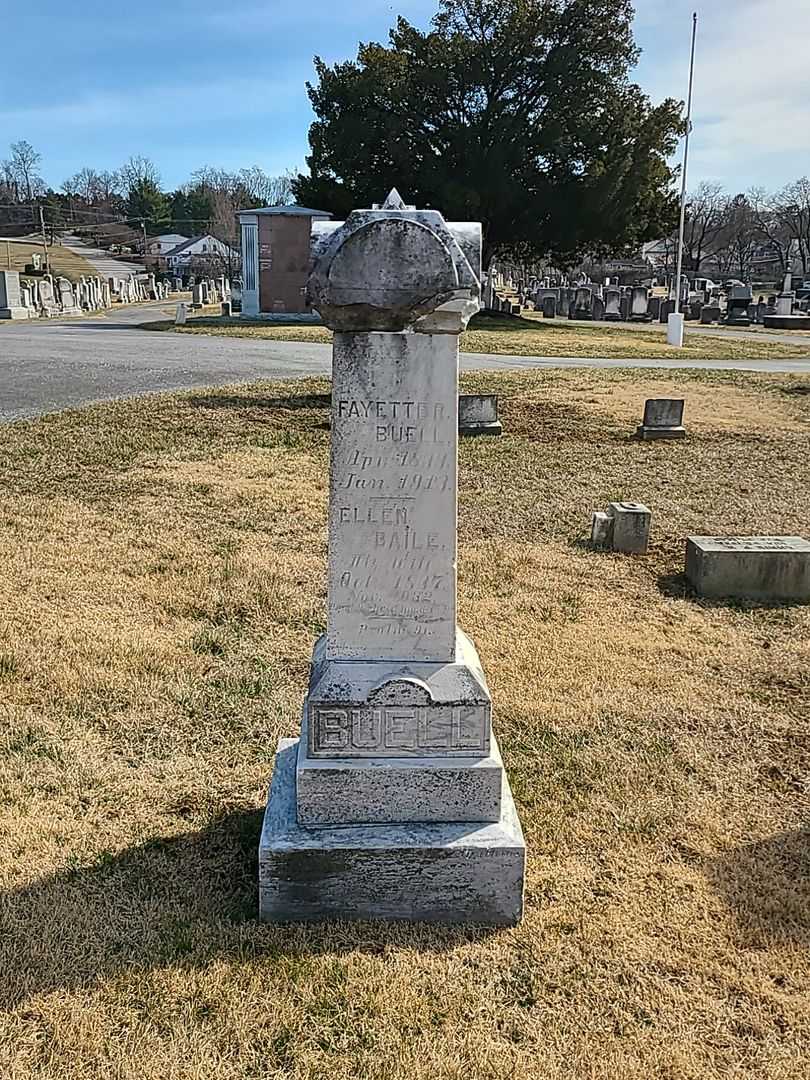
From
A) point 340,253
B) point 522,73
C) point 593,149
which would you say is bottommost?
point 340,253

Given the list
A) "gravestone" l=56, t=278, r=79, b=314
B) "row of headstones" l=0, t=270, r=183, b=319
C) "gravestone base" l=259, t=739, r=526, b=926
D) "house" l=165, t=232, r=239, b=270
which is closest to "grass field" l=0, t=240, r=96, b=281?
"house" l=165, t=232, r=239, b=270

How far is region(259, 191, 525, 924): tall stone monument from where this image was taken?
278cm

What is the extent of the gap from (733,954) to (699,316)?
39.9 metres

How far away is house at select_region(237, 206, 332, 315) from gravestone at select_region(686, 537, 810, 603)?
23836 millimetres

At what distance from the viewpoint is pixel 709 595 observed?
237 inches

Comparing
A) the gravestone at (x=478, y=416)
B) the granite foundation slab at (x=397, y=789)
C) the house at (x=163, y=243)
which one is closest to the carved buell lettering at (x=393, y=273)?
the granite foundation slab at (x=397, y=789)

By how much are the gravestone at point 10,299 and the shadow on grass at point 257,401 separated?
20.5 meters

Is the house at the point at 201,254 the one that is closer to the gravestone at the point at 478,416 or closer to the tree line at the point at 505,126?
the tree line at the point at 505,126

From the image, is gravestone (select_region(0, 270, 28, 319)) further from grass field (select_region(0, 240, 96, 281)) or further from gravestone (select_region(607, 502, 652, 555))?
grass field (select_region(0, 240, 96, 281))

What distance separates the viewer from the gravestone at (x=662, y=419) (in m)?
11.4

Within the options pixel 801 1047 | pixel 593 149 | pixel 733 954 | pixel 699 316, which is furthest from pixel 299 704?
pixel 699 316

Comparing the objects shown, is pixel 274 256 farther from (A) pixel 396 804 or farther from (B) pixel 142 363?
(A) pixel 396 804

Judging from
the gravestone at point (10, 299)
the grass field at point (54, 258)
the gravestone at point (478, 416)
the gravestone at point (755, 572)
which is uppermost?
the grass field at point (54, 258)

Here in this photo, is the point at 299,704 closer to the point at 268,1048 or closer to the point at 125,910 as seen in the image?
Answer: the point at 125,910
